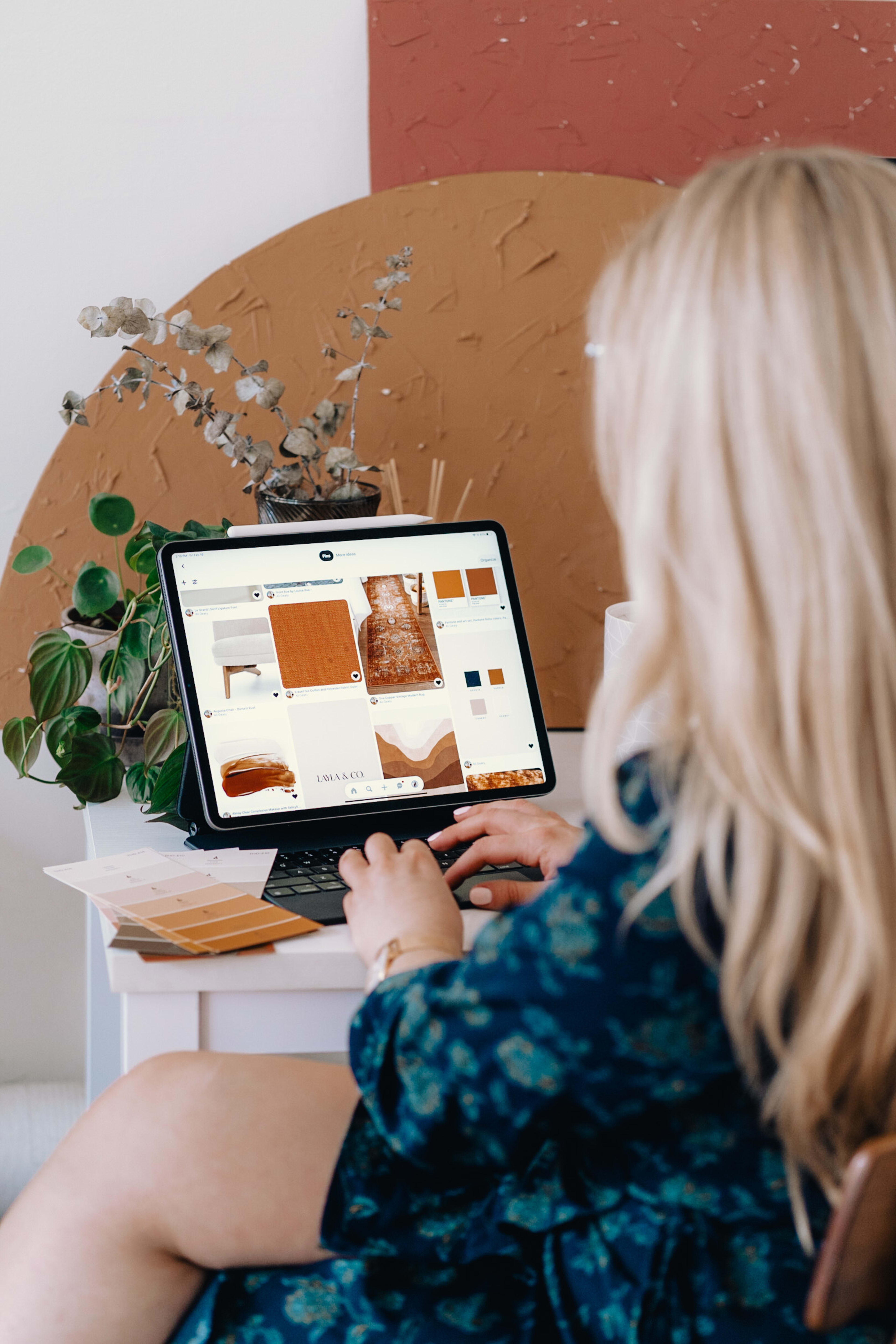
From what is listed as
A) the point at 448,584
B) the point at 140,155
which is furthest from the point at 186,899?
the point at 140,155

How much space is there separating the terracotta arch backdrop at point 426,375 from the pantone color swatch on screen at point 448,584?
29 cm

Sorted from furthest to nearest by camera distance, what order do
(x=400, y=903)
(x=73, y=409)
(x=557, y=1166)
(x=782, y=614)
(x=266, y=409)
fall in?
(x=266, y=409) < (x=73, y=409) < (x=400, y=903) < (x=557, y=1166) < (x=782, y=614)

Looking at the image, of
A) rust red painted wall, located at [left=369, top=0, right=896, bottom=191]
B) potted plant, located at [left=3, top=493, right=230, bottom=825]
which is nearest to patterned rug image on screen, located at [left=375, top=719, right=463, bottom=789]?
potted plant, located at [left=3, top=493, right=230, bottom=825]

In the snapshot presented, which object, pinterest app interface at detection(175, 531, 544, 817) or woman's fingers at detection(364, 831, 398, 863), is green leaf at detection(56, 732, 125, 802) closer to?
pinterest app interface at detection(175, 531, 544, 817)

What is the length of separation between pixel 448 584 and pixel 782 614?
0.64 metres

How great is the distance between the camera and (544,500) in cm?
137

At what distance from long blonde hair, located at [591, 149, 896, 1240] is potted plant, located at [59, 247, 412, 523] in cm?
70

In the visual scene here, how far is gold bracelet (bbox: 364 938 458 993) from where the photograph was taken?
684 millimetres

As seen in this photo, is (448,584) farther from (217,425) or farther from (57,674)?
(57,674)

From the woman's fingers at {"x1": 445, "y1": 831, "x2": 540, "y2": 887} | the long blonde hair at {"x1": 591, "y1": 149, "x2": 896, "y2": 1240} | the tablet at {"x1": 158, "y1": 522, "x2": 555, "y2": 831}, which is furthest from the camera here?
the tablet at {"x1": 158, "y1": 522, "x2": 555, "y2": 831}

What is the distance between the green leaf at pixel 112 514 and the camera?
115 centimetres

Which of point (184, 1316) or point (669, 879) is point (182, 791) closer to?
point (184, 1316)

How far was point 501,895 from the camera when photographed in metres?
0.84

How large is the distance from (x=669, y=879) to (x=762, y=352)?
9.6 inches
